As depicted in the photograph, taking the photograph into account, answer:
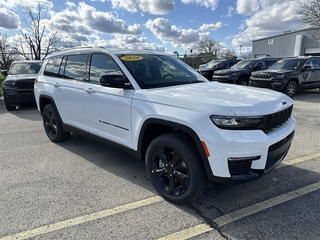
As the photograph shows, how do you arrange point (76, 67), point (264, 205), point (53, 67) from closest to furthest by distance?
point (264, 205), point (76, 67), point (53, 67)

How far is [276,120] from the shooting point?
2725 millimetres

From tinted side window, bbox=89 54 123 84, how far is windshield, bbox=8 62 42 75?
728 cm

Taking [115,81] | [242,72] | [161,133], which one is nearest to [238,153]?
[161,133]

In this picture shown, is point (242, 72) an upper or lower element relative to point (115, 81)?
lower

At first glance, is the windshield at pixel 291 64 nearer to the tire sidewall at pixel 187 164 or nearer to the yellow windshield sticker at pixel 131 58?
the yellow windshield sticker at pixel 131 58

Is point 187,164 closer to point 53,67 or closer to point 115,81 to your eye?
point 115,81

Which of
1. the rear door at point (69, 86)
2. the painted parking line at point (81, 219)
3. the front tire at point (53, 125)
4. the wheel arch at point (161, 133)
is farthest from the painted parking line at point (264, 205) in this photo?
the front tire at point (53, 125)

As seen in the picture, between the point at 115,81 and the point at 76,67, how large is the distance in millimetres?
1498

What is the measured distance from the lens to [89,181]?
11.4 ft

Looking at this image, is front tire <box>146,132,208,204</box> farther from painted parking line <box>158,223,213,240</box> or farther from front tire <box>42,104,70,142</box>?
front tire <box>42,104,70,142</box>

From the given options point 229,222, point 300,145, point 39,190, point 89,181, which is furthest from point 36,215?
point 300,145

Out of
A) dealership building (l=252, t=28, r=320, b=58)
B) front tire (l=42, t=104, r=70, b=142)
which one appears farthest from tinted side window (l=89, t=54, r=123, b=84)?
dealership building (l=252, t=28, r=320, b=58)

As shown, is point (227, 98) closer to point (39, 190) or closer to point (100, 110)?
point (100, 110)

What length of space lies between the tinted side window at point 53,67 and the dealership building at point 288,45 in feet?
120
